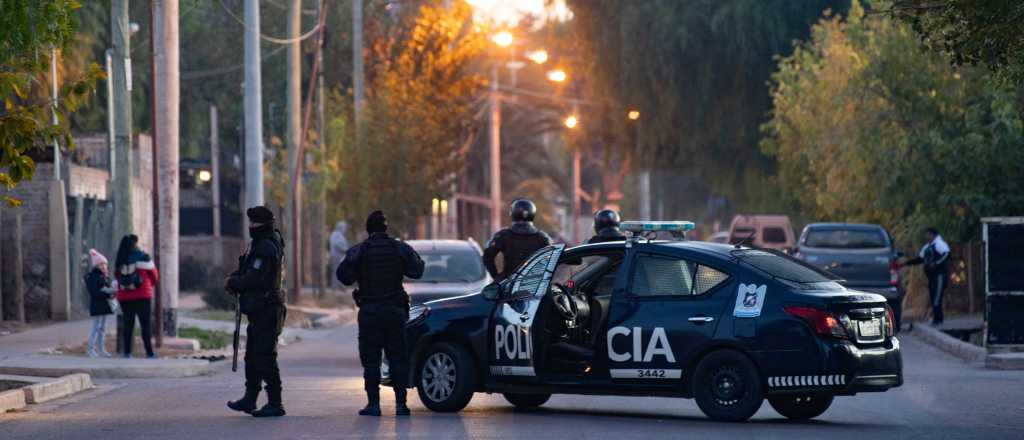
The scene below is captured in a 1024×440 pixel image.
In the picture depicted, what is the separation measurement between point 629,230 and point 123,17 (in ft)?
41.9

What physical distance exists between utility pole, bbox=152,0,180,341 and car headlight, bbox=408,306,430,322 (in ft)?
35.0

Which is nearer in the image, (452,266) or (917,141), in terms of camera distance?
(452,266)

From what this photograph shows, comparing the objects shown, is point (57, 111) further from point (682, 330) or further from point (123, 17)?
point (123, 17)

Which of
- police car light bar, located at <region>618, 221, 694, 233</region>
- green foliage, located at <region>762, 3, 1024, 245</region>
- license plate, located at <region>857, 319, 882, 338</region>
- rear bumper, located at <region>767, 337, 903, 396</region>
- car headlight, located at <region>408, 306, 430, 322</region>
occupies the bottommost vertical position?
rear bumper, located at <region>767, 337, 903, 396</region>

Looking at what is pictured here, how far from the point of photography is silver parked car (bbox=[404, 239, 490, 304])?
2366 cm

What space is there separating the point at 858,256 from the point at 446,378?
15.7 meters

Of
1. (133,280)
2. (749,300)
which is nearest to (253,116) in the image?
(133,280)

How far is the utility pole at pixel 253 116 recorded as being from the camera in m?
31.7

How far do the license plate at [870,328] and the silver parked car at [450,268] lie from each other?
948 cm

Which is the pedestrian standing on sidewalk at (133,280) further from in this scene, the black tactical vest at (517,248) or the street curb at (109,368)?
the black tactical vest at (517,248)

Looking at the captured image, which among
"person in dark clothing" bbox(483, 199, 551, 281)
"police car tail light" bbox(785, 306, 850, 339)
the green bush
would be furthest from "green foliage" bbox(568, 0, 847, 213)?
"police car tail light" bbox(785, 306, 850, 339)

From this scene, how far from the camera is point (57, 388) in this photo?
1906cm

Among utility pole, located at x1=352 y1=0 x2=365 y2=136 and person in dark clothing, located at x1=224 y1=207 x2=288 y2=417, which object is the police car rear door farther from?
utility pole, located at x1=352 y1=0 x2=365 y2=136

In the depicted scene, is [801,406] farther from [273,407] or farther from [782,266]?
[273,407]
